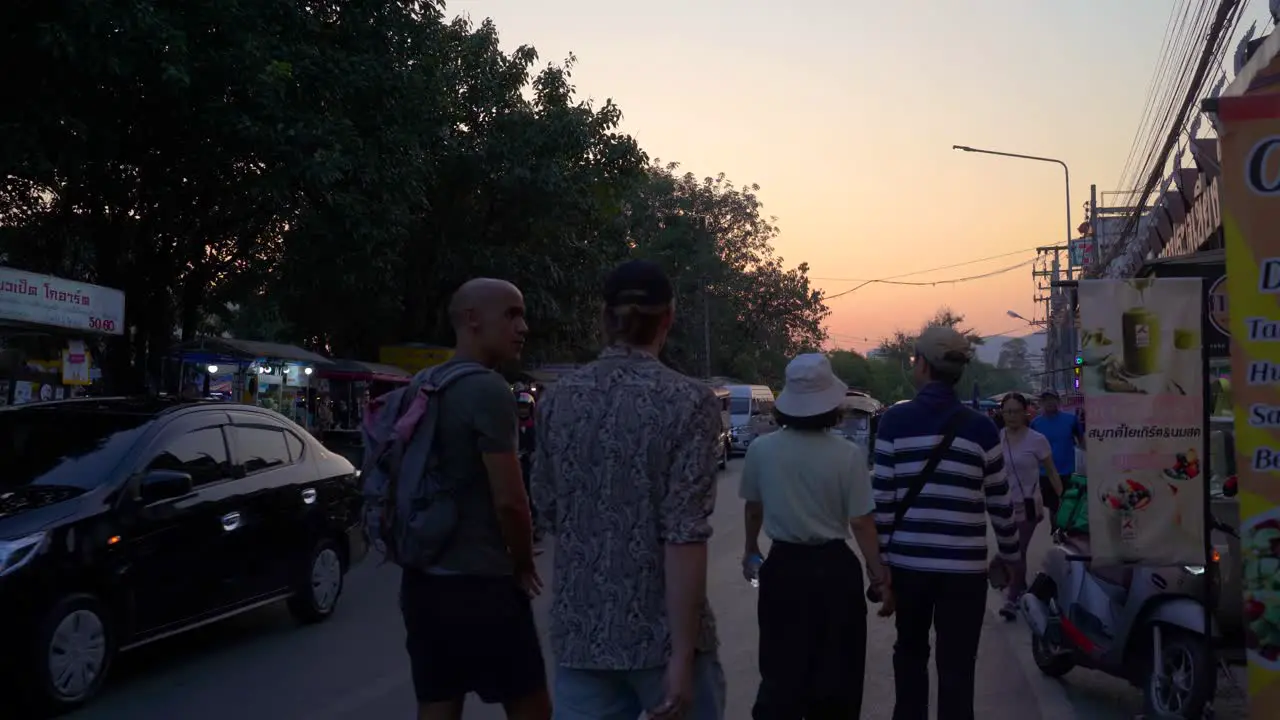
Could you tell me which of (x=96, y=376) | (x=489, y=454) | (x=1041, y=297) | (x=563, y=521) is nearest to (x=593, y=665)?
(x=563, y=521)

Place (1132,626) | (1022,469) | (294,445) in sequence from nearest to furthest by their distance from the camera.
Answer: (1132,626) → (294,445) → (1022,469)

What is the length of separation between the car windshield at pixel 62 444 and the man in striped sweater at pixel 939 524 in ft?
15.0

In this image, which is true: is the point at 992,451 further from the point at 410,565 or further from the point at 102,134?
the point at 102,134

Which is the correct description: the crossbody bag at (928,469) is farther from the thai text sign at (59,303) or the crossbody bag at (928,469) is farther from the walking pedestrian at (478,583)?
the thai text sign at (59,303)

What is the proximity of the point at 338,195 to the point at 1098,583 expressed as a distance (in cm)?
1110

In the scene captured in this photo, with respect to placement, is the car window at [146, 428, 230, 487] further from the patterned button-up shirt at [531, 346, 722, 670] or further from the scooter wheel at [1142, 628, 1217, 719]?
the scooter wheel at [1142, 628, 1217, 719]

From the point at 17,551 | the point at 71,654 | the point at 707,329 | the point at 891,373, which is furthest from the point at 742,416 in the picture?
the point at 891,373

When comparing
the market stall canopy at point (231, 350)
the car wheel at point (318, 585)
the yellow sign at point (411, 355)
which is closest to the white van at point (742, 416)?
the yellow sign at point (411, 355)

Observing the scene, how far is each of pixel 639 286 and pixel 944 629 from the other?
2445mm

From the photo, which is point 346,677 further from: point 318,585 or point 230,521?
point 318,585

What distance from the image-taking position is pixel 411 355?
1153 inches

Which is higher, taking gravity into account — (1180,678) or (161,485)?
(161,485)

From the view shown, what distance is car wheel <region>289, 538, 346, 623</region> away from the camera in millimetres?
8703

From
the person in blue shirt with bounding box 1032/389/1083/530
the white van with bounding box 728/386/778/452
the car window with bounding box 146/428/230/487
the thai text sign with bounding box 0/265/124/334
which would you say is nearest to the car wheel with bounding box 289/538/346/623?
the car window with bounding box 146/428/230/487
